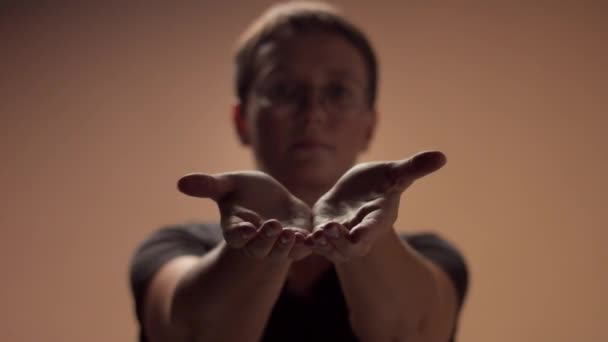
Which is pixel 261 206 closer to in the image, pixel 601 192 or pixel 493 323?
pixel 493 323

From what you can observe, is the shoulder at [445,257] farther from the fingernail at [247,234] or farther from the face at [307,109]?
the fingernail at [247,234]

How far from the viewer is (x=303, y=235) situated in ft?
1.30

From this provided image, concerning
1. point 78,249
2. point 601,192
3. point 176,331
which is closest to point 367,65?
point 176,331


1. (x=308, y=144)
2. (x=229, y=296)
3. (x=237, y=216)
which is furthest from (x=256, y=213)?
(x=308, y=144)

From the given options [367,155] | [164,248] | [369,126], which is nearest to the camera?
[164,248]

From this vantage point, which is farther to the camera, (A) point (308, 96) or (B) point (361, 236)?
(A) point (308, 96)

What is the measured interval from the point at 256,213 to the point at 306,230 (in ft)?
0.15

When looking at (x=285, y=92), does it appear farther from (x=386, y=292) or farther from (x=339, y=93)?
(x=386, y=292)

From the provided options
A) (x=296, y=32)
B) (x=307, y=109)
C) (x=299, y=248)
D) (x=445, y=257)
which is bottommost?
(x=445, y=257)

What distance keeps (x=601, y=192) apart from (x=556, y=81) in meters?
0.31

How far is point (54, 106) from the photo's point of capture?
4.31 feet

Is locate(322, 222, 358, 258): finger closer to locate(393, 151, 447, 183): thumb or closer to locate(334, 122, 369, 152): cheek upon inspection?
locate(393, 151, 447, 183): thumb

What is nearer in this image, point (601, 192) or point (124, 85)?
point (601, 192)

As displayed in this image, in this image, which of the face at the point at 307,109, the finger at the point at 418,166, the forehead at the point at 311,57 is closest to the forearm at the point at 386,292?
the finger at the point at 418,166
